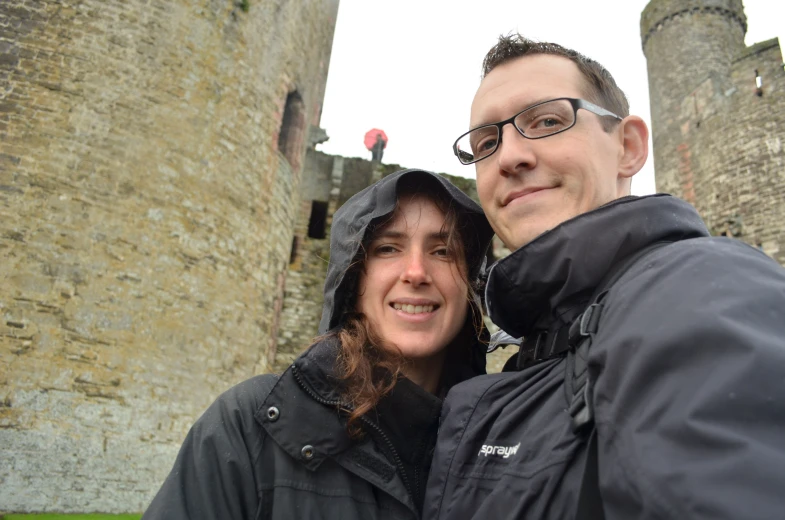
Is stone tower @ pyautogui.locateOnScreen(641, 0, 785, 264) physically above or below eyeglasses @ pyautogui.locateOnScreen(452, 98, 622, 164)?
above

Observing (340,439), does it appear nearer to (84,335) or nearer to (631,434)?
(631,434)

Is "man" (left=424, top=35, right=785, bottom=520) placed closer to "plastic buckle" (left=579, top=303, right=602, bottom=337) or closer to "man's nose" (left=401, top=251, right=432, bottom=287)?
"plastic buckle" (left=579, top=303, right=602, bottom=337)

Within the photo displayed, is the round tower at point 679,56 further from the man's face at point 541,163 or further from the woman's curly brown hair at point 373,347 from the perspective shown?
the man's face at point 541,163

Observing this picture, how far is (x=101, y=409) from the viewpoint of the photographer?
18.1 ft

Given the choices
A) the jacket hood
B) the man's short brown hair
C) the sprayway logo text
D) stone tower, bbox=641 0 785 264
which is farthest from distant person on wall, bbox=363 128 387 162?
the sprayway logo text

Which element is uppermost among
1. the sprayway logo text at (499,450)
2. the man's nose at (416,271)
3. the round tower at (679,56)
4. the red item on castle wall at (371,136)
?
the round tower at (679,56)

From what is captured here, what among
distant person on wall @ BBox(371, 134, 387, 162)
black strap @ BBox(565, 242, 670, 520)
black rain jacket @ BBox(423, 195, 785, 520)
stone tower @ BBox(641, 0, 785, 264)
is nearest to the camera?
black rain jacket @ BBox(423, 195, 785, 520)

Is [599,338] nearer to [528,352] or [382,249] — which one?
[528,352]

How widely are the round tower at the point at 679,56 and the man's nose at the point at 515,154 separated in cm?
1513

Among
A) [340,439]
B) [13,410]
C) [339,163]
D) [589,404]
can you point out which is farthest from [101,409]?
[339,163]

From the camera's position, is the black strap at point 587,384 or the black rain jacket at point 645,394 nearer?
the black rain jacket at point 645,394

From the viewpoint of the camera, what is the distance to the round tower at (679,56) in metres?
15.6

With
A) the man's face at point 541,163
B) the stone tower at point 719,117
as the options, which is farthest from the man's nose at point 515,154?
the stone tower at point 719,117

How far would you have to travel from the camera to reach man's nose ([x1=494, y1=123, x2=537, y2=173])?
1.68 meters
